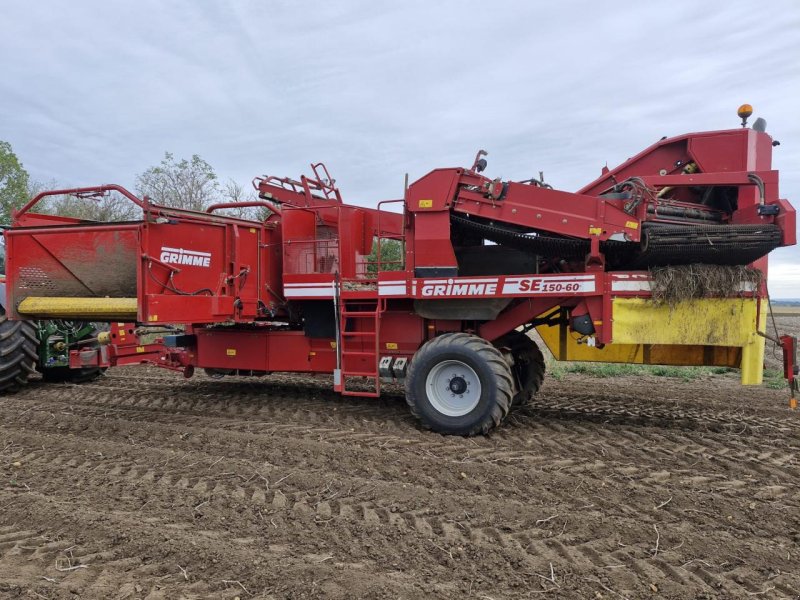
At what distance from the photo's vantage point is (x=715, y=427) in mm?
5496

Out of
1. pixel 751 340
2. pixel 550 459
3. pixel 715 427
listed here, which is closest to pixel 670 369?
pixel 715 427

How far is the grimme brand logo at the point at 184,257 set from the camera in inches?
218

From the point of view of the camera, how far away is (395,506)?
3.48 meters

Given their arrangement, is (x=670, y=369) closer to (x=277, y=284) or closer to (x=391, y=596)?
(x=277, y=284)

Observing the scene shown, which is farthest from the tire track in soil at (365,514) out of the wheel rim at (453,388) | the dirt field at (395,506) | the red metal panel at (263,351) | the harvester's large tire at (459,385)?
the red metal panel at (263,351)

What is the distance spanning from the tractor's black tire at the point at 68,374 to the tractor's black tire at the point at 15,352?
0.98 metres

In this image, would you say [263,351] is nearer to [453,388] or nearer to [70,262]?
[70,262]

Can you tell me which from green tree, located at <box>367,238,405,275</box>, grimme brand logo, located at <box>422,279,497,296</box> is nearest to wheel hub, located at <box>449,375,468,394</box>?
grimme brand logo, located at <box>422,279,497,296</box>

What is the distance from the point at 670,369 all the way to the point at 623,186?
5536 mm

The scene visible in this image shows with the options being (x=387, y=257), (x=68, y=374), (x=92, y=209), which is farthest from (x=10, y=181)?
(x=387, y=257)

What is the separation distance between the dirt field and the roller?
118 centimetres

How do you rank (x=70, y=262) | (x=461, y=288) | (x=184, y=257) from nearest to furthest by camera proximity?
(x=461, y=288), (x=184, y=257), (x=70, y=262)

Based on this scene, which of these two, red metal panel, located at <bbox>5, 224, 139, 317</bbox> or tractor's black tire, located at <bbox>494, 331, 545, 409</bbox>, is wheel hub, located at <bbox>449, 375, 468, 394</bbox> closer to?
tractor's black tire, located at <bbox>494, 331, 545, 409</bbox>

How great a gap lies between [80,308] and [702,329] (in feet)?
21.0
